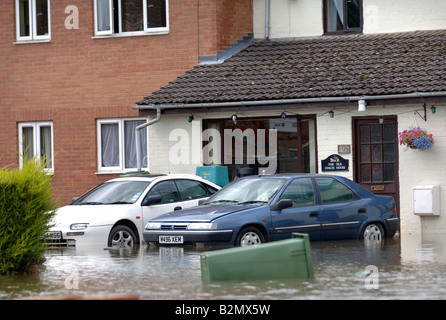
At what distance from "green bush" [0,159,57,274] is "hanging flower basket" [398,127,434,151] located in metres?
9.27

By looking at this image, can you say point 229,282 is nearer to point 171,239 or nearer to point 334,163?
point 171,239

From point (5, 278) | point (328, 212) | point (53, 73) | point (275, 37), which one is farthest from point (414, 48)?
point (5, 278)

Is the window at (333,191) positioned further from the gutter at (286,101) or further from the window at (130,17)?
the window at (130,17)

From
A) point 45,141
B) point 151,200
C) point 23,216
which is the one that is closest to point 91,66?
point 45,141

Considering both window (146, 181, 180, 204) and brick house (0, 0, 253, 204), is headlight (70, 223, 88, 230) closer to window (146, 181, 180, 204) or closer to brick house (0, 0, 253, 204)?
window (146, 181, 180, 204)

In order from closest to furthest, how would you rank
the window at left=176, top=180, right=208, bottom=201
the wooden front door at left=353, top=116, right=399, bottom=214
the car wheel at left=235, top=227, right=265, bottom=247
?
the car wheel at left=235, top=227, right=265, bottom=247, the window at left=176, top=180, right=208, bottom=201, the wooden front door at left=353, top=116, right=399, bottom=214

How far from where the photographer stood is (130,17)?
24625 mm

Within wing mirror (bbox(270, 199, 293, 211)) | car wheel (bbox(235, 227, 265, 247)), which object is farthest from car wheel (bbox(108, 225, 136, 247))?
wing mirror (bbox(270, 199, 293, 211))

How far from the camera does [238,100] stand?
2164cm

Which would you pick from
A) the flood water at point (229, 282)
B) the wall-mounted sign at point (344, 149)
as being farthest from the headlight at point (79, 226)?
the wall-mounted sign at point (344, 149)

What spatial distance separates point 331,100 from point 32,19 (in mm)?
8984

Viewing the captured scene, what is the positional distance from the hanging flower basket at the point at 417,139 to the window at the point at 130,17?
7074mm

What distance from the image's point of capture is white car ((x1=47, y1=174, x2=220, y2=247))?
56.7 feet

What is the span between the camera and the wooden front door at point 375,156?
21.4 meters
